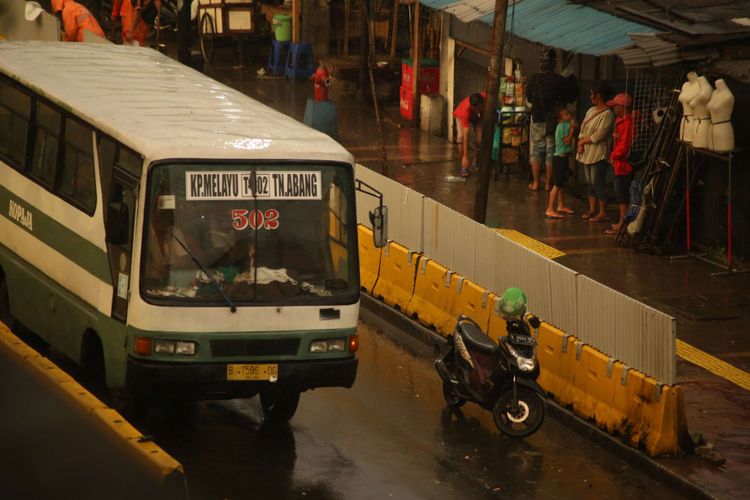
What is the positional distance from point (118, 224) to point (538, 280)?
477cm

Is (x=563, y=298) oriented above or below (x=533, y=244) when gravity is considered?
above

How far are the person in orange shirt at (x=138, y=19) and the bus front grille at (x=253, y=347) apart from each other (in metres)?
18.7

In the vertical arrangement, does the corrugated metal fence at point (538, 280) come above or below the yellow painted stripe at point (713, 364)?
above

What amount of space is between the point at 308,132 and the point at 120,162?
5.39ft

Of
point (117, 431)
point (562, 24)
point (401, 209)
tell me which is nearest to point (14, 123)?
point (401, 209)

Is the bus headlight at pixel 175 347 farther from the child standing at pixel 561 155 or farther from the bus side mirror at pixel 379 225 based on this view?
the child standing at pixel 561 155

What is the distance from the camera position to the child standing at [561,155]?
21.9 m

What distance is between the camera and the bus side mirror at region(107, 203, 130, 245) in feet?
41.4

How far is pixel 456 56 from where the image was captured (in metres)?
27.8

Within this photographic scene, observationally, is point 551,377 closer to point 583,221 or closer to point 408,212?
point 408,212

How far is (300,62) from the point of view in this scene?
3347cm

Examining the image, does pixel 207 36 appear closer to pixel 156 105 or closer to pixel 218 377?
pixel 156 105

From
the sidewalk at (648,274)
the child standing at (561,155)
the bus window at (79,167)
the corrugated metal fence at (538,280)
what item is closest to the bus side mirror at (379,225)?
the corrugated metal fence at (538,280)

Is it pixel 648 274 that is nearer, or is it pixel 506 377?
pixel 506 377
